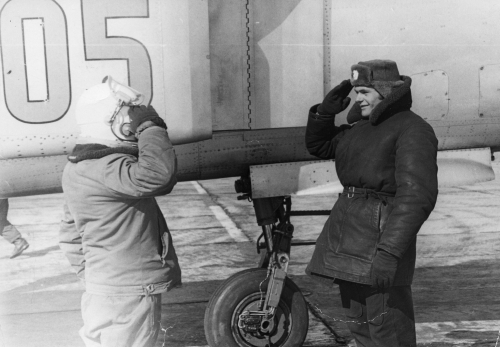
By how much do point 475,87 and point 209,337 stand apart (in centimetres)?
252

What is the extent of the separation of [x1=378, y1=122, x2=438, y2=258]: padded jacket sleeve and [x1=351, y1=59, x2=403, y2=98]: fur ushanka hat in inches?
14.1

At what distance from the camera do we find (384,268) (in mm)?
3053

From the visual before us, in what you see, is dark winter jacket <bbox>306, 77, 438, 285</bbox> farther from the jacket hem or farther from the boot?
the boot

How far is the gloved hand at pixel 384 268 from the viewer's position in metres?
3.05

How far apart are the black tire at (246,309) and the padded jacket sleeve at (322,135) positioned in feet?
3.04

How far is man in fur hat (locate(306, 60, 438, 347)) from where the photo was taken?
306 cm

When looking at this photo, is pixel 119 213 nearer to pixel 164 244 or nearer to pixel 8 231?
pixel 164 244

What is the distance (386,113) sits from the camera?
3.33 meters

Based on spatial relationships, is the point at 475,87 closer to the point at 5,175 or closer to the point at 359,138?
the point at 359,138

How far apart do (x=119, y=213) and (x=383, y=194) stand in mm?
1356

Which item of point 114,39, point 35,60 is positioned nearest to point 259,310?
point 114,39

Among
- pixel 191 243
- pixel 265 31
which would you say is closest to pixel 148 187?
pixel 265 31

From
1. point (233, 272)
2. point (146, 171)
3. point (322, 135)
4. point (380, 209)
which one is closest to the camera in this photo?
point (146, 171)

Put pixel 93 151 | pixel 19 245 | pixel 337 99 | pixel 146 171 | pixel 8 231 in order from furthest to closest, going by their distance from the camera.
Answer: pixel 19 245 < pixel 8 231 < pixel 337 99 < pixel 93 151 < pixel 146 171
